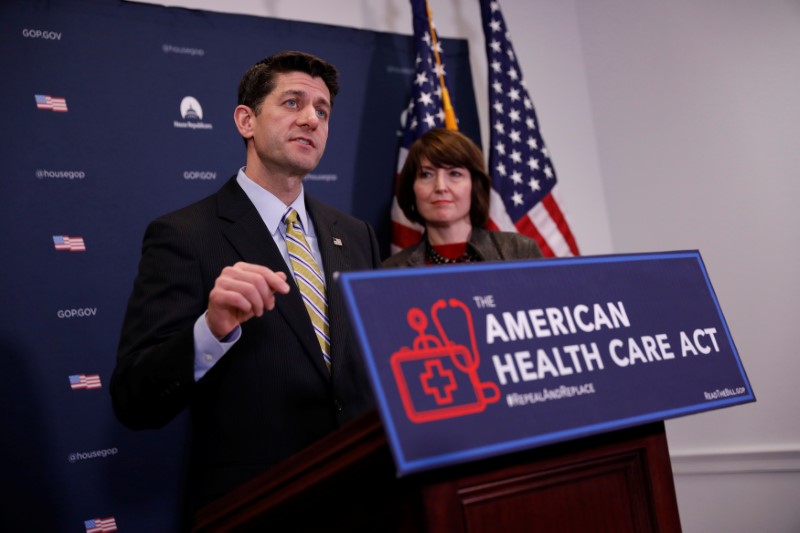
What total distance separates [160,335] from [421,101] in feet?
7.18

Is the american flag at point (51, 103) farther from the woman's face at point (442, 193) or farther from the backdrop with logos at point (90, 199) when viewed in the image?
the woman's face at point (442, 193)

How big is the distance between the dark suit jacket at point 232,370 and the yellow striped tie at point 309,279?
0.11ft

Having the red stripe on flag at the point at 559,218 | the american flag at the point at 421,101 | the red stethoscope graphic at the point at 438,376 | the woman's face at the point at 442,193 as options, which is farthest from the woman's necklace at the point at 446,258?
the red stethoscope graphic at the point at 438,376

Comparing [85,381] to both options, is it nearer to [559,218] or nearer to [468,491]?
[468,491]

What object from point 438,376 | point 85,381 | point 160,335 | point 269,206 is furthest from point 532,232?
point 438,376

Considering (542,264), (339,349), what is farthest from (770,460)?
(542,264)

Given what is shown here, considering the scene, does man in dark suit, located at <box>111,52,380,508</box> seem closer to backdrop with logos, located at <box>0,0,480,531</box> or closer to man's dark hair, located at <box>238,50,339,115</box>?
man's dark hair, located at <box>238,50,339,115</box>

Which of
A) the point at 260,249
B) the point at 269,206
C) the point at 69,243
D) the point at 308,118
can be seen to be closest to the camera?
the point at 260,249

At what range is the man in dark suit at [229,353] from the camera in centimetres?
147

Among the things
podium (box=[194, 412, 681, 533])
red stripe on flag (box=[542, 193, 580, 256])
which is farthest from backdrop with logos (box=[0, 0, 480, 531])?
podium (box=[194, 412, 681, 533])

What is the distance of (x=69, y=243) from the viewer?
2752mm

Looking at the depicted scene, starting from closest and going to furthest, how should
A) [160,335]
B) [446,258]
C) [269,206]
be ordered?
1. [160,335]
2. [269,206]
3. [446,258]

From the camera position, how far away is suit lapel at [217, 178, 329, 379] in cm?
168

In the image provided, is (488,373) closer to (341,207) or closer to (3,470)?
(3,470)
